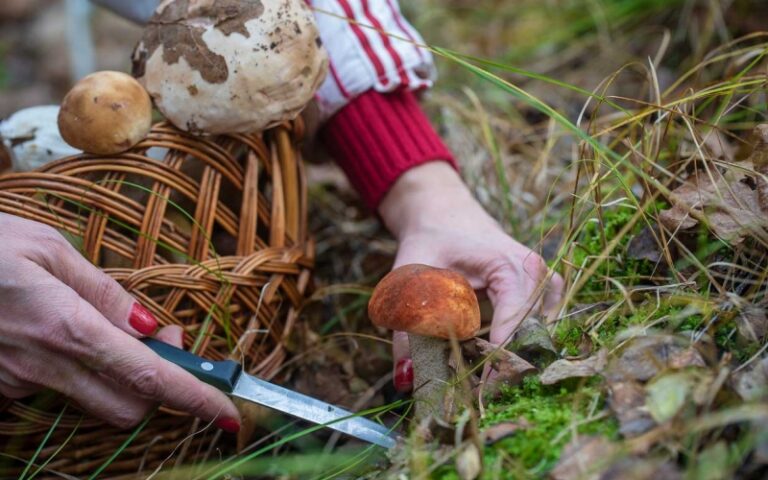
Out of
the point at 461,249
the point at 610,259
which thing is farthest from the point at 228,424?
the point at 610,259

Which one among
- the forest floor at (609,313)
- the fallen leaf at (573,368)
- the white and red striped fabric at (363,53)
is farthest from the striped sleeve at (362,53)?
the fallen leaf at (573,368)

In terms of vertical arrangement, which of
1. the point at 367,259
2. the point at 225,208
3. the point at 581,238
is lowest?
the point at 367,259

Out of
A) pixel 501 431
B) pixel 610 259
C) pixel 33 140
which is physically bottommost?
pixel 610 259

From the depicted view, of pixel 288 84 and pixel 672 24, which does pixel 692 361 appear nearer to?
pixel 288 84

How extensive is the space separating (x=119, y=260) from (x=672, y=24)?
2.24 m

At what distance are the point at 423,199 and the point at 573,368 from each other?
0.69 m

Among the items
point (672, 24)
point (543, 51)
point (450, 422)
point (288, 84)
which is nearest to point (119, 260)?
point (288, 84)

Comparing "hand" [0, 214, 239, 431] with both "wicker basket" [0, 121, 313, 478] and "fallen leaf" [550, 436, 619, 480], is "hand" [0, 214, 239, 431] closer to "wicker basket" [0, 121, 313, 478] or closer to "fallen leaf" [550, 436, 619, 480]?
"wicker basket" [0, 121, 313, 478]

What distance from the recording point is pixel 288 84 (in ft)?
4.27

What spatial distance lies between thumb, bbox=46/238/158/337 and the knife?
0.04 meters

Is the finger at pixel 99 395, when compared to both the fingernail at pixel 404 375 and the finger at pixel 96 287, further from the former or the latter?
the fingernail at pixel 404 375

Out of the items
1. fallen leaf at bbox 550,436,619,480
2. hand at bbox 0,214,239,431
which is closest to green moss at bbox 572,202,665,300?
fallen leaf at bbox 550,436,619,480

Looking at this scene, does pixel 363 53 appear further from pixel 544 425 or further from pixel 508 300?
pixel 544 425

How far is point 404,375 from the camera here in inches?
48.8
